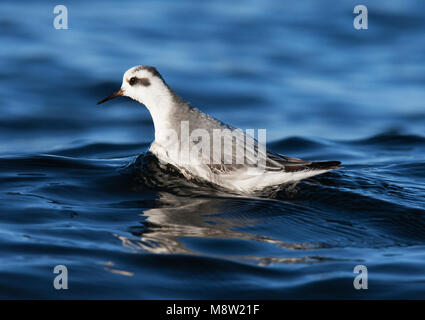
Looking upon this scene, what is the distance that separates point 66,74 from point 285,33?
5.98m

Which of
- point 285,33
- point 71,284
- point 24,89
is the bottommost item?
point 71,284

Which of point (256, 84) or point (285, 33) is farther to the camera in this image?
point (285, 33)

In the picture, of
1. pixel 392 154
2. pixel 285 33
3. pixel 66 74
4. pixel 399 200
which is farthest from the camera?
pixel 285 33

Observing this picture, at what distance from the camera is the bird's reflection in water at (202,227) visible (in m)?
5.11

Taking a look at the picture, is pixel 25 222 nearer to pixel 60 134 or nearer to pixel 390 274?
pixel 390 274

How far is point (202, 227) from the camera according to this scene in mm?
5602

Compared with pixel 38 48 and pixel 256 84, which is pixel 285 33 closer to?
pixel 256 84

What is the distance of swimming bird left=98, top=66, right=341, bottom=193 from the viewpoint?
6.59m

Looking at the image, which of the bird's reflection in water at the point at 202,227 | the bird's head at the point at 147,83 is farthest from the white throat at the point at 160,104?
the bird's reflection in water at the point at 202,227

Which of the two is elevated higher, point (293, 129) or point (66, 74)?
point (66, 74)

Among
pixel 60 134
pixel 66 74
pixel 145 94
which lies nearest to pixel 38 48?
pixel 66 74

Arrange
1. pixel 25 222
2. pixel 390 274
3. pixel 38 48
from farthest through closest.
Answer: pixel 38 48, pixel 25 222, pixel 390 274

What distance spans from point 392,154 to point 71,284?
619cm

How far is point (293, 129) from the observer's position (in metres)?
11.0
